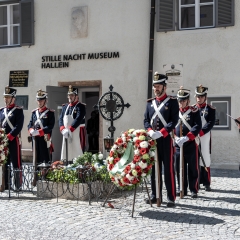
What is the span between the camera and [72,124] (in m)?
11.1

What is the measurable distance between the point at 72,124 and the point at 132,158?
340 centimetres

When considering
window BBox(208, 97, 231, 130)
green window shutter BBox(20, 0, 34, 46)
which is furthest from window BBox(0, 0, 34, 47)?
window BBox(208, 97, 231, 130)

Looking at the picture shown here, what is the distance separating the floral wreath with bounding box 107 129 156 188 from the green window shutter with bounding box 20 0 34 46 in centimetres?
826

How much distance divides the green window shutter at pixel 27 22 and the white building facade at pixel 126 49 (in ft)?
0.09

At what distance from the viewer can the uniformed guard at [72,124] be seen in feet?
36.4

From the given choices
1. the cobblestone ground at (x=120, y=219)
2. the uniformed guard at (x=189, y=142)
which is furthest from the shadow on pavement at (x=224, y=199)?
the uniformed guard at (x=189, y=142)

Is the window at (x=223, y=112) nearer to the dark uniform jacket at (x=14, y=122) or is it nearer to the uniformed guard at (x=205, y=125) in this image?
the uniformed guard at (x=205, y=125)

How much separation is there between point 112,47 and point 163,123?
661 cm

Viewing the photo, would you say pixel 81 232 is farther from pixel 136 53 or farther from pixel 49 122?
pixel 136 53

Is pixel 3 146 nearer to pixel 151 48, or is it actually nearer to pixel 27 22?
pixel 151 48

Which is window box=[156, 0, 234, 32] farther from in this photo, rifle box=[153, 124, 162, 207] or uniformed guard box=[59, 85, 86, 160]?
rifle box=[153, 124, 162, 207]

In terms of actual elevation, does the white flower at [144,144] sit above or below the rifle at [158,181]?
above

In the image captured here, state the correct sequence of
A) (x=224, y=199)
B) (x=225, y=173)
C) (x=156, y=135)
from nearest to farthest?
1. (x=156, y=135)
2. (x=224, y=199)
3. (x=225, y=173)

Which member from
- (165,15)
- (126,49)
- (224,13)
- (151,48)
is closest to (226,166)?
(151,48)
